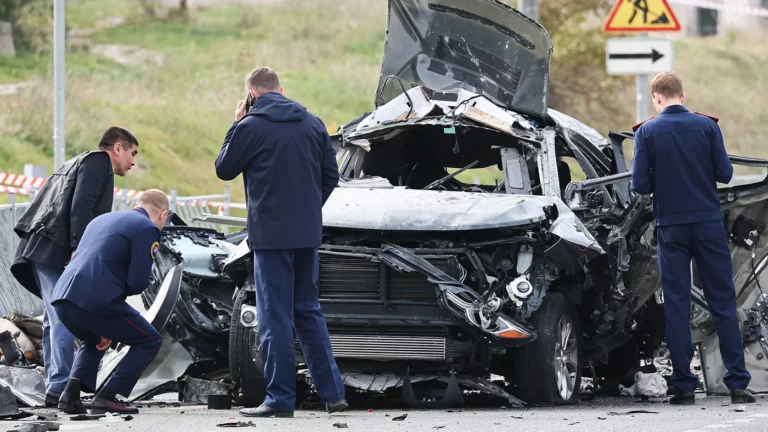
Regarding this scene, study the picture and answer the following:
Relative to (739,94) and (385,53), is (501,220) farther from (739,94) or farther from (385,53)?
(739,94)

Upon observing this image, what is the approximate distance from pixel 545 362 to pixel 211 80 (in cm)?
3421

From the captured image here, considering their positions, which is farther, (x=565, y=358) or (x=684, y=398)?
(x=684, y=398)

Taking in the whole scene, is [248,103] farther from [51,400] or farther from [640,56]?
[640,56]

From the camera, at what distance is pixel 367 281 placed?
31.4 feet

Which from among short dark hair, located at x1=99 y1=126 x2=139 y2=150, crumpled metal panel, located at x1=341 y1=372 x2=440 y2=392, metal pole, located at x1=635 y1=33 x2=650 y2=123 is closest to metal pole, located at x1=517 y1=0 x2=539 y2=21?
metal pole, located at x1=635 y1=33 x2=650 y2=123

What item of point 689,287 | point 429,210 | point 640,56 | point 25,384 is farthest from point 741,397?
point 640,56

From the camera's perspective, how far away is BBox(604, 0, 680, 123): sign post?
16.7 m

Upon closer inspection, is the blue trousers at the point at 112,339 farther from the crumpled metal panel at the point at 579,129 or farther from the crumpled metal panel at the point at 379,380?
the crumpled metal panel at the point at 579,129

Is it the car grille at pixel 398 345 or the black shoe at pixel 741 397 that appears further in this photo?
the black shoe at pixel 741 397

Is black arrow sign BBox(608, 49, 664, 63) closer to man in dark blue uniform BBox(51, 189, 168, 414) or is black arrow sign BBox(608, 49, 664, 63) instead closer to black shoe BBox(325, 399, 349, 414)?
man in dark blue uniform BBox(51, 189, 168, 414)

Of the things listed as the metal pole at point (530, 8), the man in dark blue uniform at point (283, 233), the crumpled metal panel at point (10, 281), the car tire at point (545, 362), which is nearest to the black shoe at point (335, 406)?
the man in dark blue uniform at point (283, 233)

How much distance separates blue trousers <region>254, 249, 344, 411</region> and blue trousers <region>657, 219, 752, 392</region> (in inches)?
100

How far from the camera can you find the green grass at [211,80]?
1433 inches

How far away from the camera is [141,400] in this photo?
1062 cm
